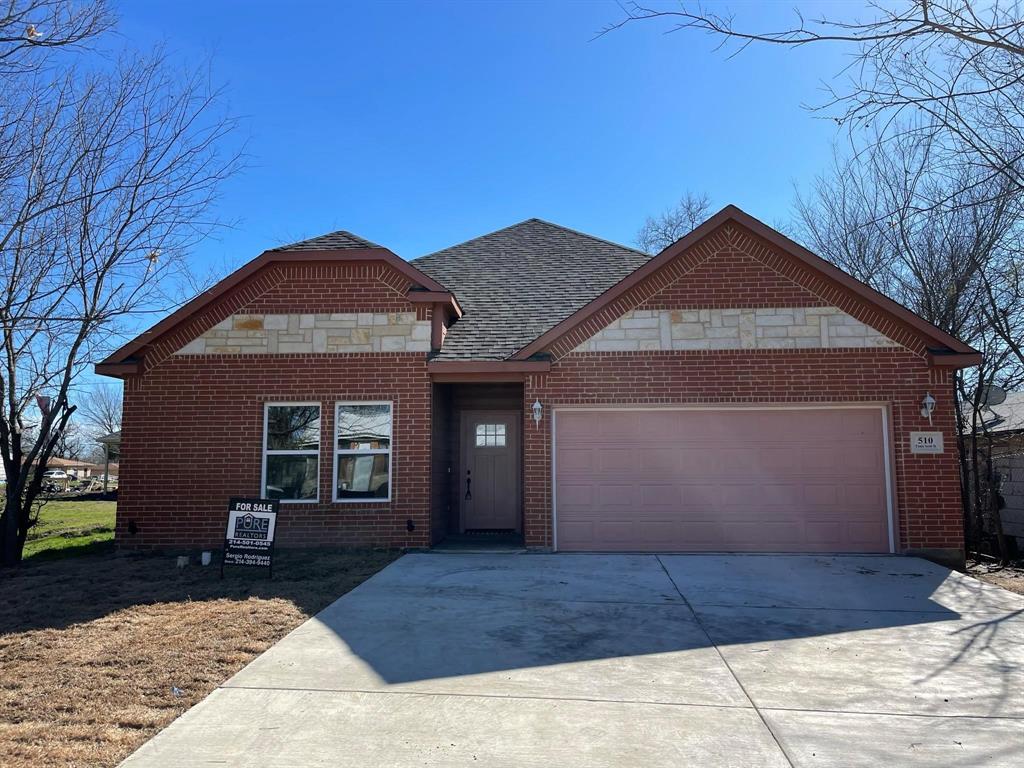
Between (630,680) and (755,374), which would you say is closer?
(630,680)

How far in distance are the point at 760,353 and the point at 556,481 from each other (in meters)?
3.77

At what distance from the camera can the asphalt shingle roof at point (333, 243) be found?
11555mm

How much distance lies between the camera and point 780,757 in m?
3.97

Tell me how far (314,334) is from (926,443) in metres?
9.72

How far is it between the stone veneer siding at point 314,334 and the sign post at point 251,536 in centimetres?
319

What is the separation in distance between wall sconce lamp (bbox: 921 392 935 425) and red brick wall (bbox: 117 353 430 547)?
7.63 m

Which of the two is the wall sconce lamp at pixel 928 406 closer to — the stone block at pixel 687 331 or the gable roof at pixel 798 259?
the gable roof at pixel 798 259

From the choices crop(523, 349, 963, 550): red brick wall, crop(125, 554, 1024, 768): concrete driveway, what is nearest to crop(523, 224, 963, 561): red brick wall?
crop(523, 349, 963, 550): red brick wall

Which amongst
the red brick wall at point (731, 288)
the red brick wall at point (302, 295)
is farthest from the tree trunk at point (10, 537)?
the red brick wall at point (731, 288)

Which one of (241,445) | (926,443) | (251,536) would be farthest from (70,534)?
(926,443)

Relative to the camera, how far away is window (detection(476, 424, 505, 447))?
13.1 meters

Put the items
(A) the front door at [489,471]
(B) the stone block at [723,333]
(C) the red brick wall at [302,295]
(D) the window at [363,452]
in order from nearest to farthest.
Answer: (B) the stone block at [723,333] < (D) the window at [363,452] < (C) the red brick wall at [302,295] < (A) the front door at [489,471]

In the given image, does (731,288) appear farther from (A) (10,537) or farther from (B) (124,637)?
(A) (10,537)

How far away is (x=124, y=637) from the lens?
6.11m
